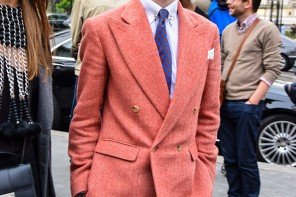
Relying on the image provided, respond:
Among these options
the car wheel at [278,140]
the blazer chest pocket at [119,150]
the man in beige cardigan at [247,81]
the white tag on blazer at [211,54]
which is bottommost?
the car wheel at [278,140]

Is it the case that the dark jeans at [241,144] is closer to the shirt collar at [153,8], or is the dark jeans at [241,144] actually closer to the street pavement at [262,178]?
the street pavement at [262,178]

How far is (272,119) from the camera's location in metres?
7.08

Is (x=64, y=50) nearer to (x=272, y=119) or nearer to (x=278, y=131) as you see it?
Result: (x=272, y=119)

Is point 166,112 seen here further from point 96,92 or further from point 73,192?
point 73,192

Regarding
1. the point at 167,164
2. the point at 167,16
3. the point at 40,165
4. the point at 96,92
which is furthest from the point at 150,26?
the point at 40,165

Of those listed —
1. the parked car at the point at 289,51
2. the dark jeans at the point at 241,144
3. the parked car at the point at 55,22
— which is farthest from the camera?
the parked car at the point at 289,51

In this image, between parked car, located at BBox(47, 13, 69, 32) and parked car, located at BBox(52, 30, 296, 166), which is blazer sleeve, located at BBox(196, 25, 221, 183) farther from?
parked car, located at BBox(52, 30, 296, 166)

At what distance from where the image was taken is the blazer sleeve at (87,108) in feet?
7.65

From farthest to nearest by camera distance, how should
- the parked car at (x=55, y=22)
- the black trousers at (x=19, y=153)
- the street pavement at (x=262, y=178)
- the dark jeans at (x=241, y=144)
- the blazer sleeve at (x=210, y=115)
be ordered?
the street pavement at (x=262, y=178)
the dark jeans at (x=241, y=144)
the parked car at (x=55, y=22)
the blazer sleeve at (x=210, y=115)
the black trousers at (x=19, y=153)

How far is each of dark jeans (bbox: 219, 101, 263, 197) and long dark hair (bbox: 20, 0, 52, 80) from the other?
7.92 ft

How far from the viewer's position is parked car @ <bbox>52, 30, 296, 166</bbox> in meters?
6.90

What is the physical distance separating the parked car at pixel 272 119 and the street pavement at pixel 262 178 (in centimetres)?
48

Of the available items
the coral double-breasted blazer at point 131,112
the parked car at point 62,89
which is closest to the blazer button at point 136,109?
the coral double-breasted blazer at point 131,112

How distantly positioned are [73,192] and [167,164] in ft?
1.27
